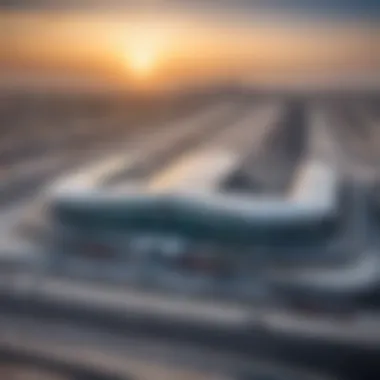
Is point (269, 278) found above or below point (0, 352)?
above

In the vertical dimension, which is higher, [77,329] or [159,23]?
[159,23]

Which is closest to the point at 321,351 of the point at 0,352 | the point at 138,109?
the point at 0,352

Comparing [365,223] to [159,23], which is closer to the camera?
[365,223]

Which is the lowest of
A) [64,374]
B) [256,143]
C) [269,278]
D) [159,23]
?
[64,374]

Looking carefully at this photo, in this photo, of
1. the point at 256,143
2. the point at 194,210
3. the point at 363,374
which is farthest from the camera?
the point at 256,143

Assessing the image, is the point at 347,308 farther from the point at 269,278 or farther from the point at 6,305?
the point at 6,305

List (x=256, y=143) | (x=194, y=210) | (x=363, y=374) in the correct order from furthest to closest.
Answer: (x=256, y=143)
(x=194, y=210)
(x=363, y=374)

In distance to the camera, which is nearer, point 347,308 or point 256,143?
point 347,308

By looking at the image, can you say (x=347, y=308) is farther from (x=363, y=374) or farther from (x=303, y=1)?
(x=303, y=1)

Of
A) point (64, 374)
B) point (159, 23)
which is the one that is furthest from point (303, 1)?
point (64, 374)
